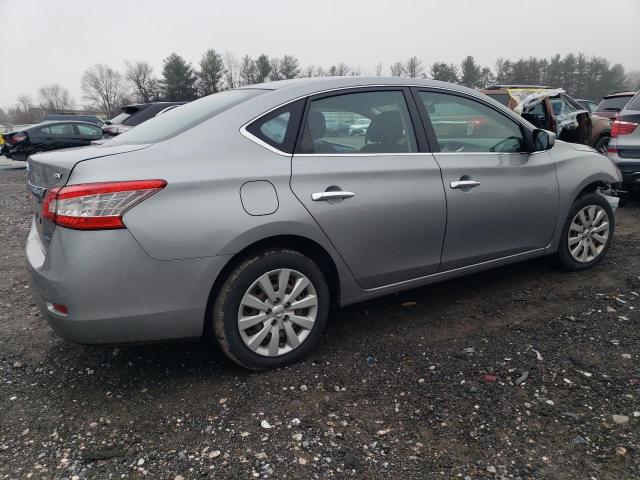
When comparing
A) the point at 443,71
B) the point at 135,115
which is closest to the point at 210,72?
the point at 443,71

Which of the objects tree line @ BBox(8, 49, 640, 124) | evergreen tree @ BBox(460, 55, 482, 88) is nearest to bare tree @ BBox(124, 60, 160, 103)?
tree line @ BBox(8, 49, 640, 124)

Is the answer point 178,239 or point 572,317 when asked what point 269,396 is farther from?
point 572,317

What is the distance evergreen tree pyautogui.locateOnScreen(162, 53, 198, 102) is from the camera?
61.7 metres

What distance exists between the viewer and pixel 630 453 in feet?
6.94

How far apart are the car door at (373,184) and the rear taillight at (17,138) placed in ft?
46.2

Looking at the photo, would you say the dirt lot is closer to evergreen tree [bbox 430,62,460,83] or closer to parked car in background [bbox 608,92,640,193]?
parked car in background [bbox 608,92,640,193]

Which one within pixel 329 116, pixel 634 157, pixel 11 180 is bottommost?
pixel 11 180

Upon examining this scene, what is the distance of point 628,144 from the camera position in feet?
20.5

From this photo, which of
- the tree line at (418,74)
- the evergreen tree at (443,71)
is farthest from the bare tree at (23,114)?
the evergreen tree at (443,71)

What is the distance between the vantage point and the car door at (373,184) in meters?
2.79

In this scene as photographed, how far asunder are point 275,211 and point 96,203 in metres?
0.85

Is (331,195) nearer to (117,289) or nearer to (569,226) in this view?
(117,289)

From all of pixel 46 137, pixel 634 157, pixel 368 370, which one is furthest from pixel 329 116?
pixel 46 137

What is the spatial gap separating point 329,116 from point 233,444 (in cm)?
187
